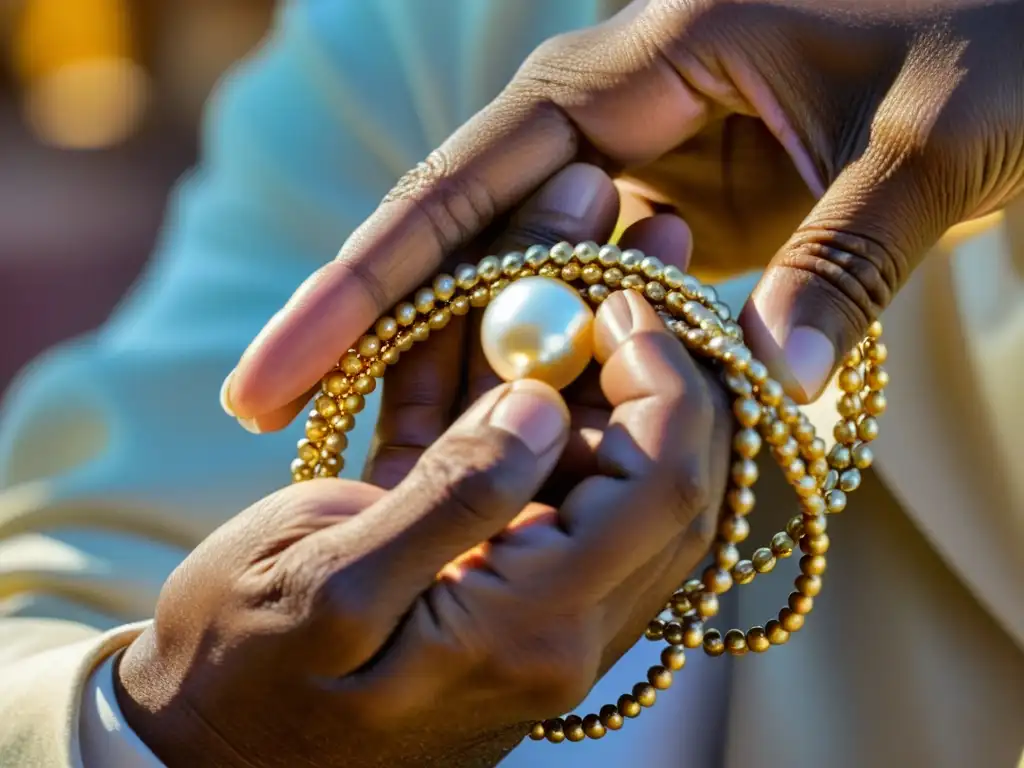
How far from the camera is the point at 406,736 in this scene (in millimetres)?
478

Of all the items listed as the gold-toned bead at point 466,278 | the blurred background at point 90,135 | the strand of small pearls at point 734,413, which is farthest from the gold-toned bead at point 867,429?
the blurred background at point 90,135

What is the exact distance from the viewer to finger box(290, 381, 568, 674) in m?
0.44

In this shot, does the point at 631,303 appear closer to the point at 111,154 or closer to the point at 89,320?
the point at 89,320

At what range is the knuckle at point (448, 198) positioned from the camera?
61cm

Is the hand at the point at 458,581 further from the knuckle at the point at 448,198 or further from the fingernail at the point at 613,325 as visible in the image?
the knuckle at the point at 448,198

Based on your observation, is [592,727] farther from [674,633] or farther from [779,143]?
[779,143]

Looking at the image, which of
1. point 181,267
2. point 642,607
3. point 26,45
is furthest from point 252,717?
point 26,45

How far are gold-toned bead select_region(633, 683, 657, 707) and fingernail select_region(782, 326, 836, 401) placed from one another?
6.1 inches

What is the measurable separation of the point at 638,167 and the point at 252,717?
1.35 ft

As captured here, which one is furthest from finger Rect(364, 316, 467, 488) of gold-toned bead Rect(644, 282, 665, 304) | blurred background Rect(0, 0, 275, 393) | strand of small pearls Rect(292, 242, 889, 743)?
blurred background Rect(0, 0, 275, 393)

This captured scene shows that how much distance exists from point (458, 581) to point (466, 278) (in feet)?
0.60

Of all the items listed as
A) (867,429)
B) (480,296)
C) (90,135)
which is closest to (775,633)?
(867,429)

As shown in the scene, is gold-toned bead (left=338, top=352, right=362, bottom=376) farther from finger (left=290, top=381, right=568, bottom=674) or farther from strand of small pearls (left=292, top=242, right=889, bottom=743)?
finger (left=290, top=381, right=568, bottom=674)

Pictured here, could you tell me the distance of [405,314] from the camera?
586 millimetres
